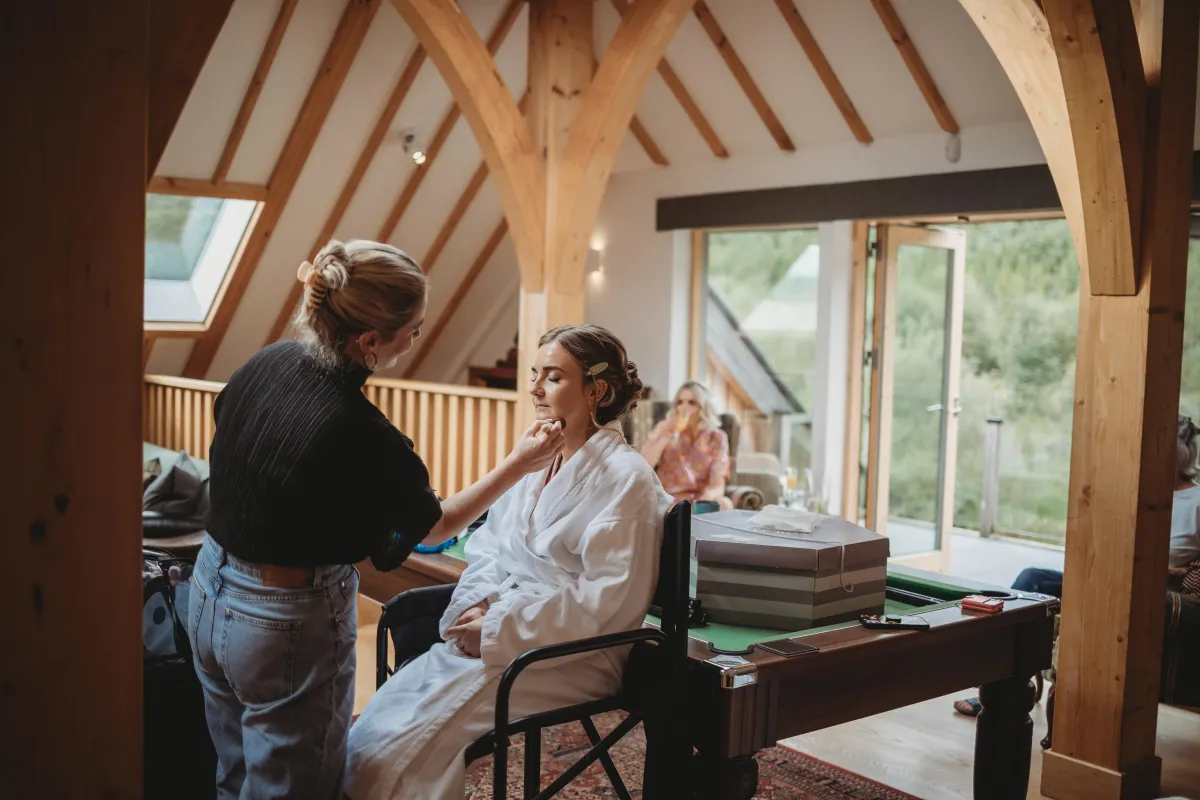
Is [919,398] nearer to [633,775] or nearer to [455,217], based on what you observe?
[455,217]

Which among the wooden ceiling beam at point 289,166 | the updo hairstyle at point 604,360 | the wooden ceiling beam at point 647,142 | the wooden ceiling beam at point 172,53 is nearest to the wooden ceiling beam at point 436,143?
the wooden ceiling beam at point 289,166

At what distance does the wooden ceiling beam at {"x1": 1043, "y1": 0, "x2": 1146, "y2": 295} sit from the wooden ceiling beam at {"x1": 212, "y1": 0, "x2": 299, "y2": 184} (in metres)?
4.68

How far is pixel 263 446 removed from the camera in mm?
1969

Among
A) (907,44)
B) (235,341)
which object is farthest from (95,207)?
(235,341)

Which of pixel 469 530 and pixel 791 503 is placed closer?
pixel 469 530

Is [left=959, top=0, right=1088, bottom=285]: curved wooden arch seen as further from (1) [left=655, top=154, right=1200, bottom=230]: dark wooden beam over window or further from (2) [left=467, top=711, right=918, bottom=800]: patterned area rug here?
(1) [left=655, top=154, right=1200, bottom=230]: dark wooden beam over window

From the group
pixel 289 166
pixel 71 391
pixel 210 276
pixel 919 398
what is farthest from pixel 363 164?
pixel 71 391

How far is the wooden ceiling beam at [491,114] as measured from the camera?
15.7ft

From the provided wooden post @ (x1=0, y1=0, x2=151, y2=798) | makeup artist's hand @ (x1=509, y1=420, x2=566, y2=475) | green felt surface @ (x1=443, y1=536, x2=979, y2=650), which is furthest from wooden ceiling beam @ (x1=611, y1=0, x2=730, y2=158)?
wooden post @ (x1=0, y1=0, x2=151, y2=798)

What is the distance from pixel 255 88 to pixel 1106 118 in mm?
5217

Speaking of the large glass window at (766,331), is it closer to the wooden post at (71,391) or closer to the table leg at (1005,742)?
the table leg at (1005,742)

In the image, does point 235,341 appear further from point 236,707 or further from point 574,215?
point 236,707

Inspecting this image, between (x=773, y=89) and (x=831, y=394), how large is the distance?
2.02 meters

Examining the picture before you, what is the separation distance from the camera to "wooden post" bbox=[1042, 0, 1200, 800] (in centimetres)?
349
